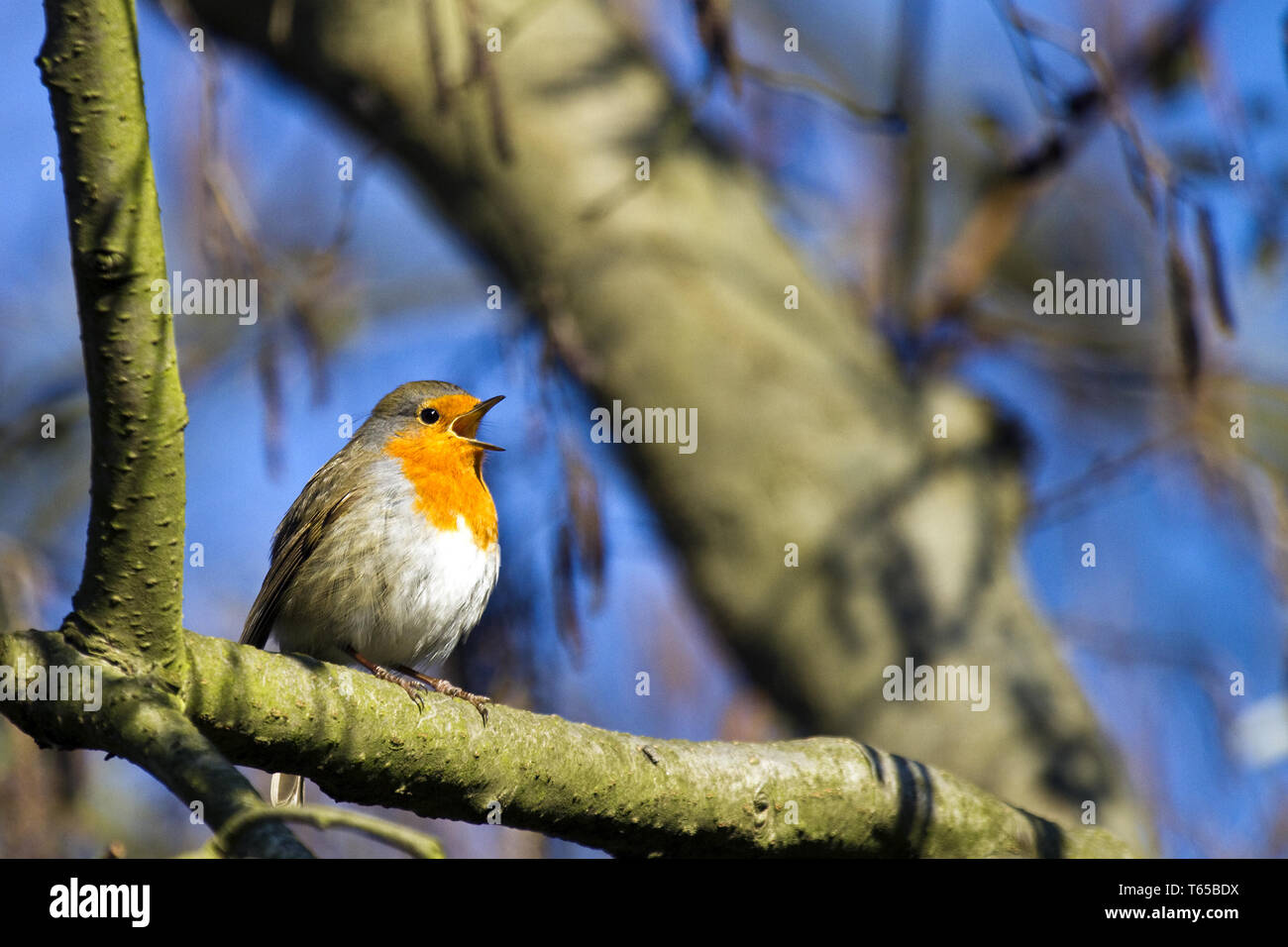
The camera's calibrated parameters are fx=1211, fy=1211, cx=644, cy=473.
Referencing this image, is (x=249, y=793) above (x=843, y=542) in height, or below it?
below

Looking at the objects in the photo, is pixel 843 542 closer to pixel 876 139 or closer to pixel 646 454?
pixel 646 454

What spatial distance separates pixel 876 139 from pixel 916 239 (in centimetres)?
229

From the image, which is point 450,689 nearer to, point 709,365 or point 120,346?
point 120,346

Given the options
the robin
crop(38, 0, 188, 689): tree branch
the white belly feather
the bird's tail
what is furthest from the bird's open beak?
crop(38, 0, 188, 689): tree branch

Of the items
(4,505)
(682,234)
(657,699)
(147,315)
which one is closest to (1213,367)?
(682,234)

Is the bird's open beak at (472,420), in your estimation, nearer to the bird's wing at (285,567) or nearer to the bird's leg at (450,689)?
the bird's wing at (285,567)

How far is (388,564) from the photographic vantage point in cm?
359

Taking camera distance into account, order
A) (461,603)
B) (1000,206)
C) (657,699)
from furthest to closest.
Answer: (657,699) → (1000,206) → (461,603)

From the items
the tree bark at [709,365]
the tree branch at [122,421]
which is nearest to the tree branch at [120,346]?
the tree branch at [122,421]

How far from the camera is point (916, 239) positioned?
534cm

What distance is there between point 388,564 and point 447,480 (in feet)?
1.23

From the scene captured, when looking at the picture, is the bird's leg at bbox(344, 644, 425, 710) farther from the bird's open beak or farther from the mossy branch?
the bird's open beak

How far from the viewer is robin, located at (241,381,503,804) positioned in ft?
11.8

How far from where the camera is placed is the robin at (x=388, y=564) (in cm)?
359
